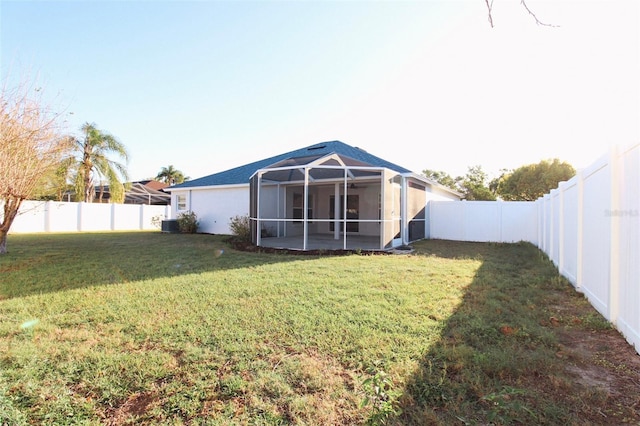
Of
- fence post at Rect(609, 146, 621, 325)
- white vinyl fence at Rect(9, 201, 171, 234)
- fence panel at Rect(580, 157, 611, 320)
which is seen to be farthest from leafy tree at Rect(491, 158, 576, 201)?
white vinyl fence at Rect(9, 201, 171, 234)

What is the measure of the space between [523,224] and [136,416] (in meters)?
14.5

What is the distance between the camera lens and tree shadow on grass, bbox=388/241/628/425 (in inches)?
81.9

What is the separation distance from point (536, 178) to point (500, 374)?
90.8 ft

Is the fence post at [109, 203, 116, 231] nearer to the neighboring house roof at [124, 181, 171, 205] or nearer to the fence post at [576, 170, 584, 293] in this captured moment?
the neighboring house roof at [124, 181, 171, 205]

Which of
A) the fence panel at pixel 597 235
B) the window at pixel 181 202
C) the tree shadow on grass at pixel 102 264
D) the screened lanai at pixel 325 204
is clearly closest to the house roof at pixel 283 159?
the window at pixel 181 202

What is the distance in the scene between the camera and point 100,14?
739 cm

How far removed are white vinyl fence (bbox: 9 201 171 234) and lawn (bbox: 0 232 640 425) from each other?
48.7ft

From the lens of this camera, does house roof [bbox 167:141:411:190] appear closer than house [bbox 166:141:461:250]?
No

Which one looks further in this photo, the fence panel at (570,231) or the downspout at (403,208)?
the downspout at (403,208)

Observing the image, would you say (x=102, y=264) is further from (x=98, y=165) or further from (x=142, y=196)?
(x=142, y=196)

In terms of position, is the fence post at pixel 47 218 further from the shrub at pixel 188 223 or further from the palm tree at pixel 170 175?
the palm tree at pixel 170 175

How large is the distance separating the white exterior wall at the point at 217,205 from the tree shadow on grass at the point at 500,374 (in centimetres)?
1259

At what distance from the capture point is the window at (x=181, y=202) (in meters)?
18.0

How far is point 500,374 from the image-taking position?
2.57 m
